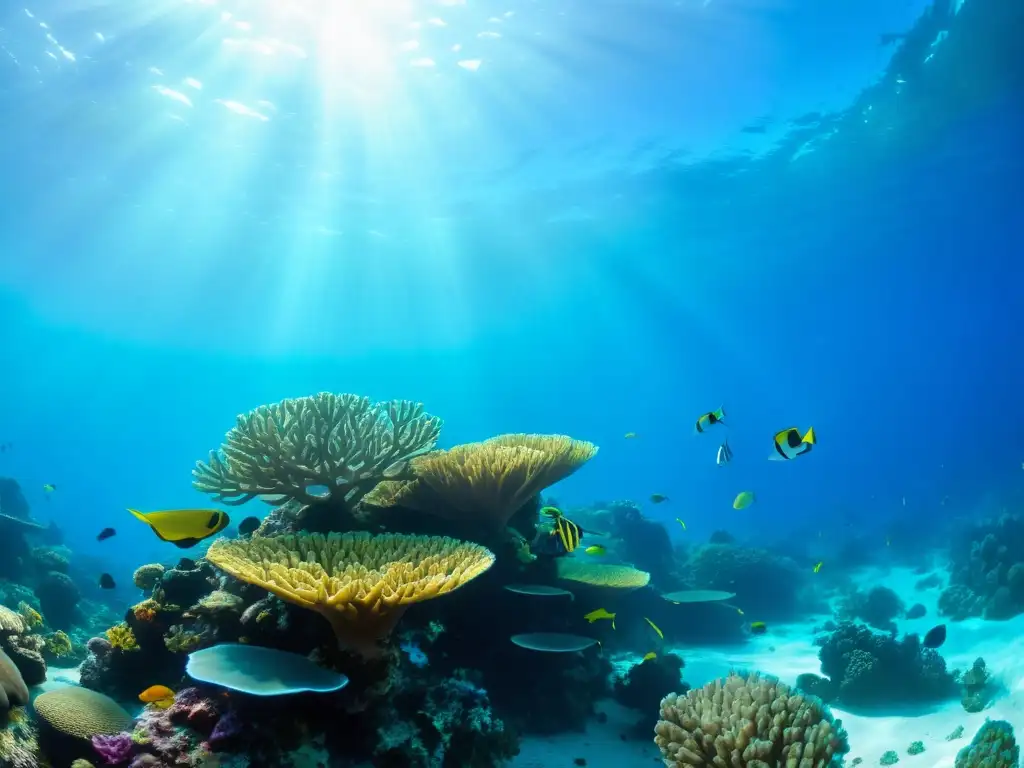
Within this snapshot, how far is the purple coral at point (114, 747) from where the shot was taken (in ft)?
11.8

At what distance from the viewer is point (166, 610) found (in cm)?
536

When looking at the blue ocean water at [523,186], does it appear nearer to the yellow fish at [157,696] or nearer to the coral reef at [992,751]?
the coral reef at [992,751]

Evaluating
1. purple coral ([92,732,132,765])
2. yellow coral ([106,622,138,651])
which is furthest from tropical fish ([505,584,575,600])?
yellow coral ([106,622,138,651])

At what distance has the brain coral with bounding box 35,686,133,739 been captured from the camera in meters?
4.08

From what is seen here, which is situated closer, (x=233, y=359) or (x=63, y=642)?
(x=63, y=642)

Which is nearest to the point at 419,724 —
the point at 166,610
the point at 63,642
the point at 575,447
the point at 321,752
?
the point at 321,752

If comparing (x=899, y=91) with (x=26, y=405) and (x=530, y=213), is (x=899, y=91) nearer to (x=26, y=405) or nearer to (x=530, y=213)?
(x=530, y=213)

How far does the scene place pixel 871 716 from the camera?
7863 mm

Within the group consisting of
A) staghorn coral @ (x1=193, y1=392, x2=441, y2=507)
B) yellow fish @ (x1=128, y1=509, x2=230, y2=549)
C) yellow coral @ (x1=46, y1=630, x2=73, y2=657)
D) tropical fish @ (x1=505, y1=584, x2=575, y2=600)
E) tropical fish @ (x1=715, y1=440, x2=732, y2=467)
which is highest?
tropical fish @ (x1=715, y1=440, x2=732, y2=467)

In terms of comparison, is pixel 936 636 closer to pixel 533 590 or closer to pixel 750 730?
pixel 750 730

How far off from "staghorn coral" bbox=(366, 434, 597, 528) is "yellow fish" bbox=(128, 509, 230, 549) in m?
2.42

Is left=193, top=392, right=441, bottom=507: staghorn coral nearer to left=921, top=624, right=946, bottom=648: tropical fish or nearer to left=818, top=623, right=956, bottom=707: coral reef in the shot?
left=921, top=624, right=946, bottom=648: tropical fish

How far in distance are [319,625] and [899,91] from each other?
29719mm

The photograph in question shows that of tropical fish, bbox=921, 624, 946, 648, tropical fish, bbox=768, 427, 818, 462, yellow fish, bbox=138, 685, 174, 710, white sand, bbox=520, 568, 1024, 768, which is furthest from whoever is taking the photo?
tropical fish, bbox=921, 624, 946, 648
